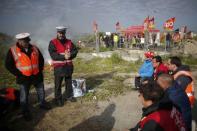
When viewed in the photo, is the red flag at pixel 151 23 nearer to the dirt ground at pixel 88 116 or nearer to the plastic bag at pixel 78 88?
the dirt ground at pixel 88 116

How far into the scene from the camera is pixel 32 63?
21.6 ft

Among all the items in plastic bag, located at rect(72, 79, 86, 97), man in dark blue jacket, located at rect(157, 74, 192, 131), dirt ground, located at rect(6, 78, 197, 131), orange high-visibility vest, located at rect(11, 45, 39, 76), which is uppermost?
orange high-visibility vest, located at rect(11, 45, 39, 76)

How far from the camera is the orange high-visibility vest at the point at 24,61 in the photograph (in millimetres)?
6410

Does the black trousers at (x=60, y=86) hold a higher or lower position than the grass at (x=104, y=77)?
higher

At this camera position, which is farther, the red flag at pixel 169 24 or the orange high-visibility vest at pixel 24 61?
the red flag at pixel 169 24

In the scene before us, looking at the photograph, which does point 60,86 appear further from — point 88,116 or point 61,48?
point 88,116

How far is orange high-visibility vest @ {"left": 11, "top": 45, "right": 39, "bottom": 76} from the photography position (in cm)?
641

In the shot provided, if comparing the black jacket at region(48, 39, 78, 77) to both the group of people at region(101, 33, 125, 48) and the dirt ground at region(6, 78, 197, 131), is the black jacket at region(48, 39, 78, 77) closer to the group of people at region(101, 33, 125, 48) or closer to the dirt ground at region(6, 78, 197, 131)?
the dirt ground at region(6, 78, 197, 131)

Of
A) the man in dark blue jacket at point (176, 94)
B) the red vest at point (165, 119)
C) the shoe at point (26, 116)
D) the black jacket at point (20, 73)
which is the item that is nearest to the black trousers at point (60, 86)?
the black jacket at point (20, 73)

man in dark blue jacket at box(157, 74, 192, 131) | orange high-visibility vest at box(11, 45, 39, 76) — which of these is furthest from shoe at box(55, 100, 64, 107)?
man in dark blue jacket at box(157, 74, 192, 131)

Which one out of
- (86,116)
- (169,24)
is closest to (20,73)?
(86,116)

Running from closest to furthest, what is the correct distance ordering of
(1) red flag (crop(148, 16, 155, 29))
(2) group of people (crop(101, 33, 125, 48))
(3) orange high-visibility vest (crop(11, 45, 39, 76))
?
1. (3) orange high-visibility vest (crop(11, 45, 39, 76))
2. (1) red flag (crop(148, 16, 155, 29))
3. (2) group of people (crop(101, 33, 125, 48))

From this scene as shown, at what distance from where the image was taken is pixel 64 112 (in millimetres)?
Result: 7266

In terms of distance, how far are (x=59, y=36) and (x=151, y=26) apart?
16665mm
